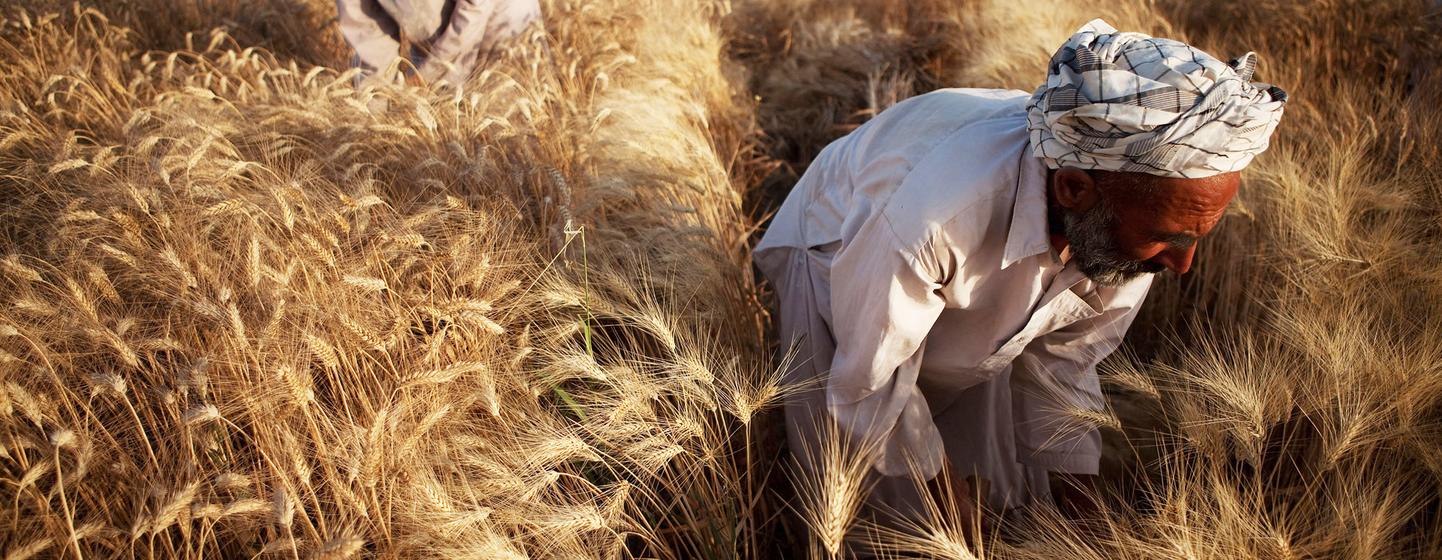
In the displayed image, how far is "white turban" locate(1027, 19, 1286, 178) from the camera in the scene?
4.46 ft

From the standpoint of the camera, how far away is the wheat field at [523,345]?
4.66ft

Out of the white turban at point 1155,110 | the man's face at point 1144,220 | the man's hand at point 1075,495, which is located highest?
the white turban at point 1155,110

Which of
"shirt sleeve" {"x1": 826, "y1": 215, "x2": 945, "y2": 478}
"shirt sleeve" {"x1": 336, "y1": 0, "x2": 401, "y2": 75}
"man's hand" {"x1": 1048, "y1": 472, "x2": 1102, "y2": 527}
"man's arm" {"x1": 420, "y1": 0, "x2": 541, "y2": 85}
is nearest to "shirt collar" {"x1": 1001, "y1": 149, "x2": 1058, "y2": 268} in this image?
"shirt sleeve" {"x1": 826, "y1": 215, "x2": 945, "y2": 478}

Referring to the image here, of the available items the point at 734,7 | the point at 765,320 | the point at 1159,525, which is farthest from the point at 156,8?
the point at 1159,525

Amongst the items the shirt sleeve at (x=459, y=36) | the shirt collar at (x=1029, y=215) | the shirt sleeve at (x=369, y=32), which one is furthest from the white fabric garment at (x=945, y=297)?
the shirt sleeve at (x=369, y=32)

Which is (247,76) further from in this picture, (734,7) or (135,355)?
(734,7)

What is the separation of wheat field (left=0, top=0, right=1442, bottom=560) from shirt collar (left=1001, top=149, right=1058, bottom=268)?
0.41 metres

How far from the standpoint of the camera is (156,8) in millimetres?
4320

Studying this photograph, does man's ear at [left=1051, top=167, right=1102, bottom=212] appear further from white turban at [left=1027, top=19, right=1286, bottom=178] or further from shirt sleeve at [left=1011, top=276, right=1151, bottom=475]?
shirt sleeve at [left=1011, top=276, right=1151, bottom=475]

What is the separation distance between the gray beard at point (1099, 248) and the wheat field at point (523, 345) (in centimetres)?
26

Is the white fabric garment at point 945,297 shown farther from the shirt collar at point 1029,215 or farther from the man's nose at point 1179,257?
the man's nose at point 1179,257

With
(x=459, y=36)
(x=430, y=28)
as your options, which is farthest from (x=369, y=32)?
(x=459, y=36)

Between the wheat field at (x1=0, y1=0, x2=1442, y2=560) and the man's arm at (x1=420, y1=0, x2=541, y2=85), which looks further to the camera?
the man's arm at (x1=420, y1=0, x2=541, y2=85)

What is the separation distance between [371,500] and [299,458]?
0.48 feet
